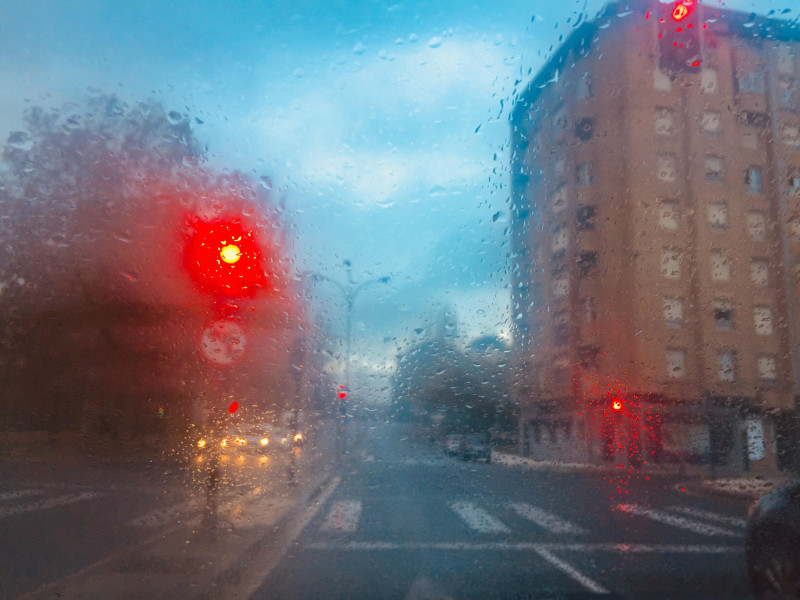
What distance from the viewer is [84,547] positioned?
4.54 m

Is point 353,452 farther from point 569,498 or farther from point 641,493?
point 641,493

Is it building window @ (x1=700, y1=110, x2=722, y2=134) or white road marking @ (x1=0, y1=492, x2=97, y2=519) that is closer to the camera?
white road marking @ (x1=0, y1=492, x2=97, y2=519)

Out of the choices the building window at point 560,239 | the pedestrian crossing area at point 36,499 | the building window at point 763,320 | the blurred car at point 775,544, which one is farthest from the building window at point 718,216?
the pedestrian crossing area at point 36,499

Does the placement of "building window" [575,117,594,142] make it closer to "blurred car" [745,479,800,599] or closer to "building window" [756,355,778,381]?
"building window" [756,355,778,381]

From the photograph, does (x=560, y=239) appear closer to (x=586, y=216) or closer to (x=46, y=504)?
(x=586, y=216)

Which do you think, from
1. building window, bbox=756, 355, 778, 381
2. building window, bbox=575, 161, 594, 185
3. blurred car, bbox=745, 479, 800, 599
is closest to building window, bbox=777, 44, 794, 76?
building window, bbox=575, 161, 594, 185

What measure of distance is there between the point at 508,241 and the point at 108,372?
348 centimetres

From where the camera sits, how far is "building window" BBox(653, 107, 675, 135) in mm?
5391

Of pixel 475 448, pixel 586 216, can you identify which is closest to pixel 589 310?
pixel 586 216

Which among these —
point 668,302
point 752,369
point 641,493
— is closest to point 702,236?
point 668,302

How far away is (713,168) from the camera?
17.5 ft

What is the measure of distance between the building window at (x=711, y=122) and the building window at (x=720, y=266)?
3.23 feet

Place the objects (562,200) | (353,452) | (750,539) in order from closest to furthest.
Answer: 1. (750,539)
2. (353,452)
3. (562,200)

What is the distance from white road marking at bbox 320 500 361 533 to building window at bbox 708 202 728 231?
3647 millimetres
